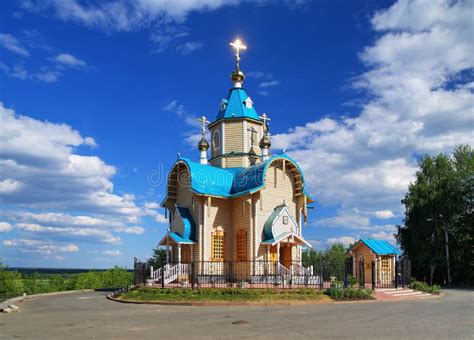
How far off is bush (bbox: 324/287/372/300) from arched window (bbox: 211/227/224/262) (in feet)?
21.7

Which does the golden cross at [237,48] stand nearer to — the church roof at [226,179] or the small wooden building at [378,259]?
the church roof at [226,179]

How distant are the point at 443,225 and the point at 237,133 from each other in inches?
661

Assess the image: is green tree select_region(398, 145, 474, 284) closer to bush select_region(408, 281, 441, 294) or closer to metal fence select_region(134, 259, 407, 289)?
bush select_region(408, 281, 441, 294)

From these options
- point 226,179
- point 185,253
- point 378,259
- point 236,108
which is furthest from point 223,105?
point 378,259

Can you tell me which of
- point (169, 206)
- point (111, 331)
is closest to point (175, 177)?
point (169, 206)

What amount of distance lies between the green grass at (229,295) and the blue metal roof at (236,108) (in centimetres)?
1165

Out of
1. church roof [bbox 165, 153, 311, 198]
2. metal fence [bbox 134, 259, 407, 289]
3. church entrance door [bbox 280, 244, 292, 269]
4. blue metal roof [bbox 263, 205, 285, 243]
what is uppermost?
church roof [bbox 165, 153, 311, 198]

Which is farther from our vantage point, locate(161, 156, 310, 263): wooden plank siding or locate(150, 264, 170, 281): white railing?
locate(161, 156, 310, 263): wooden plank siding

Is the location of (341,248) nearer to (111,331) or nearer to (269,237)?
(269,237)

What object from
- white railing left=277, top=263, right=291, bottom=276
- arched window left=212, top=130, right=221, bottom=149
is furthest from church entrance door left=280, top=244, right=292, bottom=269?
arched window left=212, top=130, right=221, bottom=149

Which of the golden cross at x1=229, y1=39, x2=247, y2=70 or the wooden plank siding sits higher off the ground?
the golden cross at x1=229, y1=39, x2=247, y2=70

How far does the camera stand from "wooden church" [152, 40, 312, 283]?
22.4 metres

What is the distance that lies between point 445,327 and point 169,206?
57.4 feet

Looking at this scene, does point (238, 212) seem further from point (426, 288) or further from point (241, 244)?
point (426, 288)
